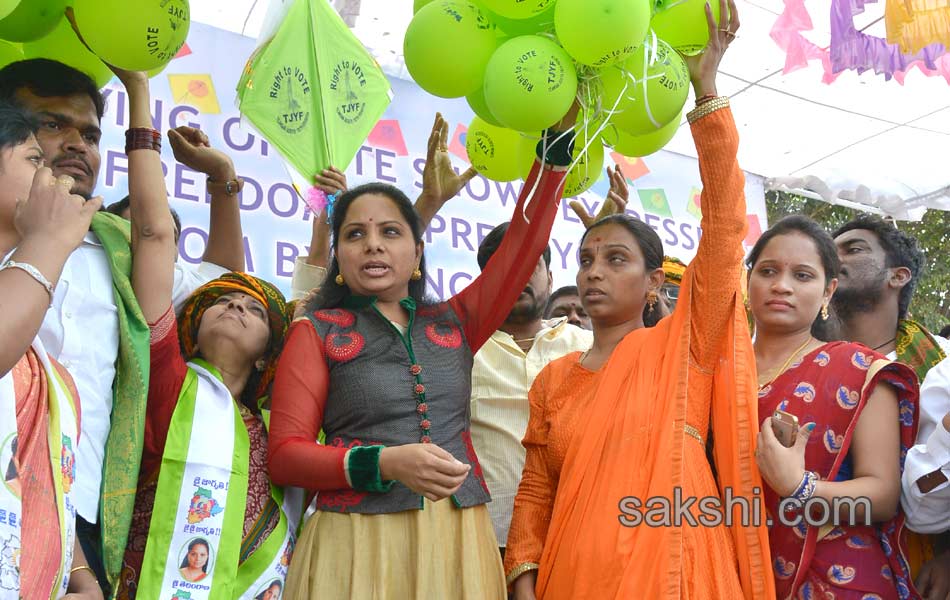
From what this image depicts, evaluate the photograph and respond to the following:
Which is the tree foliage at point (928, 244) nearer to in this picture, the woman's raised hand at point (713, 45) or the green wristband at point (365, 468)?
the woman's raised hand at point (713, 45)

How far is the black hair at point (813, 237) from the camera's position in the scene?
255 centimetres

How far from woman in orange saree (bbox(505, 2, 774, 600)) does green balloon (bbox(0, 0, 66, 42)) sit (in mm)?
1626

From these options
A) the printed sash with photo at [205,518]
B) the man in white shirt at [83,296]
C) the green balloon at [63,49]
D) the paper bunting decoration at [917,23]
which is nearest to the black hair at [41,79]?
the man in white shirt at [83,296]

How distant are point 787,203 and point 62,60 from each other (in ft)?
34.1

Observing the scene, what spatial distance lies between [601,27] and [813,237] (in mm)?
927

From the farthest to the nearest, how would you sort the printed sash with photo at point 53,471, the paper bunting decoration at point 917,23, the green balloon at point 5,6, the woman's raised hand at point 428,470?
the paper bunting decoration at point 917,23 → the woman's raised hand at point 428,470 → the green balloon at point 5,6 → the printed sash with photo at point 53,471

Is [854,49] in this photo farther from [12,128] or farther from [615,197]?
[12,128]

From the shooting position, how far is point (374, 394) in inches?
90.2

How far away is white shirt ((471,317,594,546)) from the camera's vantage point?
9.43ft

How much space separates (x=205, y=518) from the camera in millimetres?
2266

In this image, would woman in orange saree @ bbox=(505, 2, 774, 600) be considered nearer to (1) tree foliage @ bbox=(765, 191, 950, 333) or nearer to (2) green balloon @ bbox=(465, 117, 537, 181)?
(2) green balloon @ bbox=(465, 117, 537, 181)

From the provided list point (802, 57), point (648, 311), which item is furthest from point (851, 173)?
point (648, 311)

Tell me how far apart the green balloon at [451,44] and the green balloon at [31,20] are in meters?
0.89

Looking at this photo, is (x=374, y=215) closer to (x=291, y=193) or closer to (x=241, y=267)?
(x=241, y=267)
